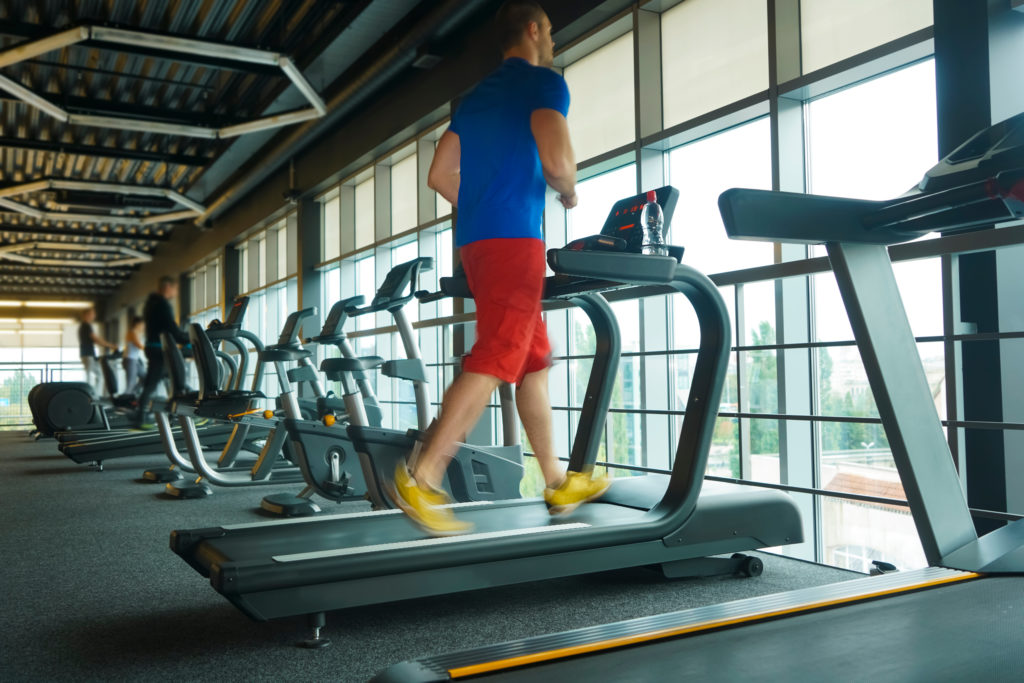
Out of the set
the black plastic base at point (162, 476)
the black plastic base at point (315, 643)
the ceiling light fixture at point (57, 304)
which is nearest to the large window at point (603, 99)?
the black plastic base at point (315, 643)

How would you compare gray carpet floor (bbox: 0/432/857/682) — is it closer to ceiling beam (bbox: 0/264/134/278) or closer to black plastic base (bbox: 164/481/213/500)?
black plastic base (bbox: 164/481/213/500)

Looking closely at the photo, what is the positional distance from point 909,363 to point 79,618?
7.10 ft

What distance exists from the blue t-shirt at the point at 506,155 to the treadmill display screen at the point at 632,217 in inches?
8.7

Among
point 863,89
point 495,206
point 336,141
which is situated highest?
point 336,141

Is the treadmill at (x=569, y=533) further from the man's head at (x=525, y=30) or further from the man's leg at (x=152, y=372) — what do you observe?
the man's leg at (x=152, y=372)

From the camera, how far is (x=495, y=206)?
85.0 inches

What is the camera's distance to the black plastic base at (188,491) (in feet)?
14.3

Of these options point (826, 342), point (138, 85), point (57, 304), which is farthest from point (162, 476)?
point (57, 304)

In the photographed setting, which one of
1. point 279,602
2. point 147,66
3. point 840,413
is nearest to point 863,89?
point 840,413

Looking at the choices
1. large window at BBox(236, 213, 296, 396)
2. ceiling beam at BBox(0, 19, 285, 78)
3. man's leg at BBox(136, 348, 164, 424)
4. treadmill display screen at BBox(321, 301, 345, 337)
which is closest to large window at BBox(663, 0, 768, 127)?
treadmill display screen at BBox(321, 301, 345, 337)

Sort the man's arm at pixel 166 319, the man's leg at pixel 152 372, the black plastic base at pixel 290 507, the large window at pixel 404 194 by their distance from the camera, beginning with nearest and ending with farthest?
the black plastic base at pixel 290 507
the man's arm at pixel 166 319
the man's leg at pixel 152 372
the large window at pixel 404 194

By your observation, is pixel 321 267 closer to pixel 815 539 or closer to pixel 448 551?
pixel 815 539

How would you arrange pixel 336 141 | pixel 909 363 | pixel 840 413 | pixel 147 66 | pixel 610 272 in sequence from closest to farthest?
pixel 909 363, pixel 610 272, pixel 840 413, pixel 147 66, pixel 336 141

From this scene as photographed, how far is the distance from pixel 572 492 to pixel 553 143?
108 centimetres
